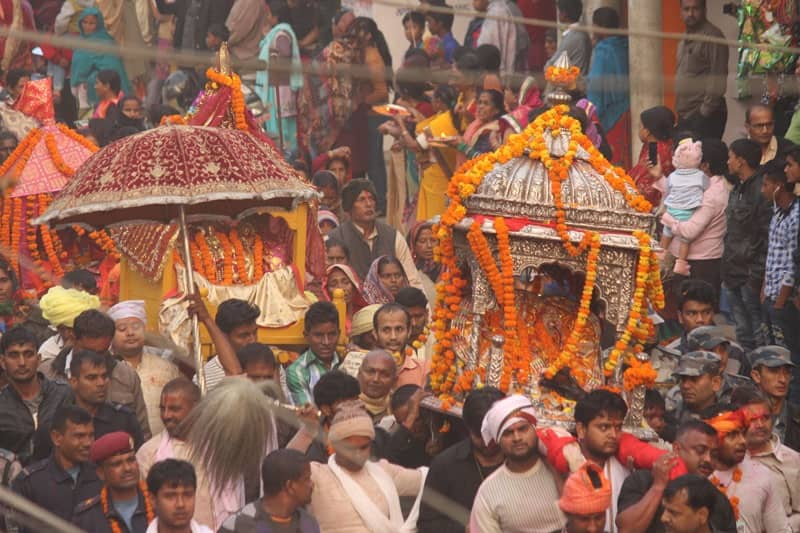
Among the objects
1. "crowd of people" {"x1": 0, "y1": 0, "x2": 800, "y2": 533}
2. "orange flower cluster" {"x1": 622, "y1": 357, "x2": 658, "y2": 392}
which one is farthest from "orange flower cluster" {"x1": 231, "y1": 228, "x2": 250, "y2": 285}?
"orange flower cluster" {"x1": 622, "y1": 357, "x2": 658, "y2": 392}

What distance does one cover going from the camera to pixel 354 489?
7883 mm

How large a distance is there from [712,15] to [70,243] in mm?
5103

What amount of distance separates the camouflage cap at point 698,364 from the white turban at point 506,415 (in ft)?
4.86

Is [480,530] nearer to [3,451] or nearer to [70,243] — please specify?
[3,451]

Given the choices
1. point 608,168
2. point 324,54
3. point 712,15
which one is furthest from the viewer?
point 324,54

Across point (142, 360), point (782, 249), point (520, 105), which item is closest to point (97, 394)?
point (142, 360)

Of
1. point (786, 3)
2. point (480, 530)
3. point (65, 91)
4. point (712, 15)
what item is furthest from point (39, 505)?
point (65, 91)

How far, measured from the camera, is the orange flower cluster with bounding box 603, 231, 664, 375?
8.75m

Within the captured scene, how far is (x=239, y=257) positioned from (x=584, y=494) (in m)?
4.15

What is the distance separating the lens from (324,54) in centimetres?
1647

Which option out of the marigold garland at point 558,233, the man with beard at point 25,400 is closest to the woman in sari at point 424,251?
the marigold garland at point 558,233

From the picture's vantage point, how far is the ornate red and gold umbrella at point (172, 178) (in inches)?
365

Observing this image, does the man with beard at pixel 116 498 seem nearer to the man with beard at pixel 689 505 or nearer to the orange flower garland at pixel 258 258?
the man with beard at pixel 689 505

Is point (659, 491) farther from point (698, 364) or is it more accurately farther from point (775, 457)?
point (698, 364)
